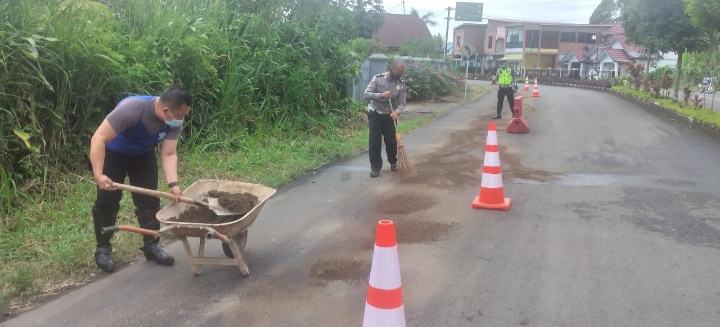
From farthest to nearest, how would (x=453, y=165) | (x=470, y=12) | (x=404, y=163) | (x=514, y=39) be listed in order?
(x=514, y=39)
(x=470, y=12)
(x=453, y=165)
(x=404, y=163)

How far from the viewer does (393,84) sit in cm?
853

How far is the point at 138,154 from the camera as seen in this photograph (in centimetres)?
472

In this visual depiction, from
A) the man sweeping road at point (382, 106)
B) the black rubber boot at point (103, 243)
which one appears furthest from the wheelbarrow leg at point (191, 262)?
the man sweeping road at point (382, 106)

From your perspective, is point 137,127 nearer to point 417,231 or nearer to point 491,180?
point 417,231

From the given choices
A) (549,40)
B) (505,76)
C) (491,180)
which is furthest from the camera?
(549,40)

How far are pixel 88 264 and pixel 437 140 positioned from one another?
8.62 meters

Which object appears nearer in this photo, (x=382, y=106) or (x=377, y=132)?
(x=382, y=106)

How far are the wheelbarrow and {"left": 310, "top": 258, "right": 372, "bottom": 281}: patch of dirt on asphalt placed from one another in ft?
1.89

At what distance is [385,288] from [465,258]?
208 centimetres

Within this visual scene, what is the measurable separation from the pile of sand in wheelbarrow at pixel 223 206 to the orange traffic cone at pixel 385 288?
1.91 meters

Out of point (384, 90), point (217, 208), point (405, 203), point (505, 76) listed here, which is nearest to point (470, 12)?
point (505, 76)

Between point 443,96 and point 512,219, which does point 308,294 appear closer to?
point 512,219

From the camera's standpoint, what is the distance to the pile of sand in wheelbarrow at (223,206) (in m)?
4.69

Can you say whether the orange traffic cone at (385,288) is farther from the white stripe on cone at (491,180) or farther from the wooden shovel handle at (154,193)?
the white stripe on cone at (491,180)
